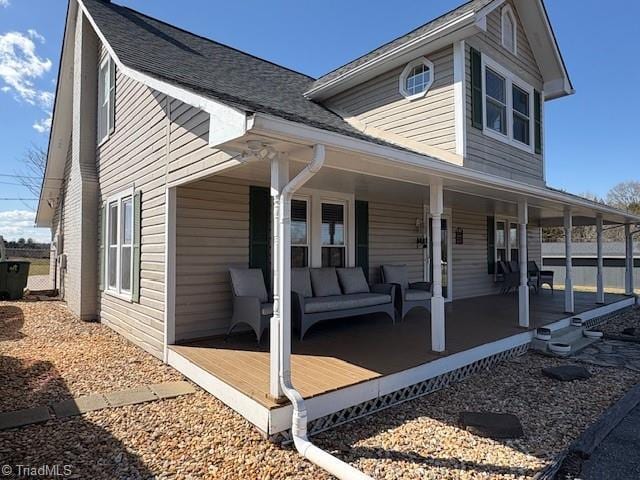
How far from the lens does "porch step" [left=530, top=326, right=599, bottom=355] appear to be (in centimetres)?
598

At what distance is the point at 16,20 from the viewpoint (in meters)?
11.7

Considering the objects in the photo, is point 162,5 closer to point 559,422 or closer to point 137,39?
point 137,39

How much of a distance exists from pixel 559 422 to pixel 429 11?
10.2 metres

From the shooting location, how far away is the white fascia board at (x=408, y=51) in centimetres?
604

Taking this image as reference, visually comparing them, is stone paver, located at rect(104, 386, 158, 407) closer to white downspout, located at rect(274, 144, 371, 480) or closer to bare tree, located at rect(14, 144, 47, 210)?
white downspout, located at rect(274, 144, 371, 480)

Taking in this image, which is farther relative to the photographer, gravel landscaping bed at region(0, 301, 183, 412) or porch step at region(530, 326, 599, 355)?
porch step at region(530, 326, 599, 355)

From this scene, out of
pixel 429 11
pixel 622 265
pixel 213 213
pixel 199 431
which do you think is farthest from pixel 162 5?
pixel 622 265

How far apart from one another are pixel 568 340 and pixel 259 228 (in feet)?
17.3

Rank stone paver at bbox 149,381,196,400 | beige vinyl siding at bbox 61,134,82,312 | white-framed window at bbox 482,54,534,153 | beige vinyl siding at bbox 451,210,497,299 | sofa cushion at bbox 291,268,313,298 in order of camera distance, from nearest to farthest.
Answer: stone paver at bbox 149,381,196,400 → sofa cushion at bbox 291,268,313,298 → white-framed window at bbox 482,54,534,153 → beige vinyl siding at bbox 61,134,82,312 → beige vinyl siding at bbox 451,210,497,299

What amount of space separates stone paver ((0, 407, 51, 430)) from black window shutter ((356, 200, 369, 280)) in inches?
196

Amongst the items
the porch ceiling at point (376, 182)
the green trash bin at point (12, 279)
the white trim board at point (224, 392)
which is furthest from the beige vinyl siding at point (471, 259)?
the green trash bin at point (12, 279)

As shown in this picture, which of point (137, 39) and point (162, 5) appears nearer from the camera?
point (137, 39)

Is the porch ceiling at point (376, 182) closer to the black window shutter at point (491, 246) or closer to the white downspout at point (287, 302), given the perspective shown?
the white downspout at point (287, 302)

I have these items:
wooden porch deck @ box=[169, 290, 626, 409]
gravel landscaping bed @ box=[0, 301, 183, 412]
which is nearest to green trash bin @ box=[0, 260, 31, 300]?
gravel landscaping bed @ box=[0, 301, 183, 412]
